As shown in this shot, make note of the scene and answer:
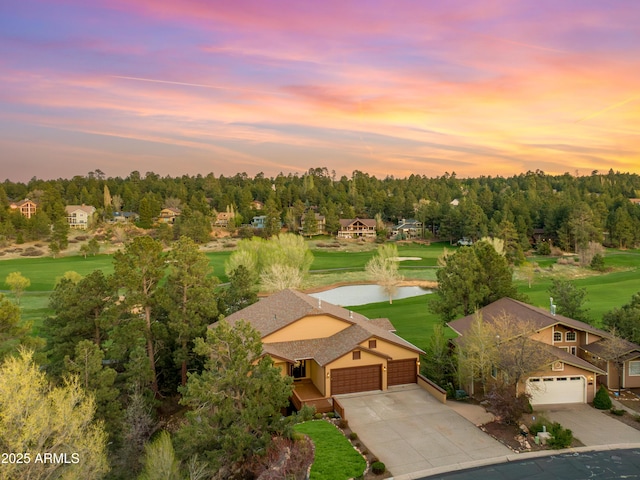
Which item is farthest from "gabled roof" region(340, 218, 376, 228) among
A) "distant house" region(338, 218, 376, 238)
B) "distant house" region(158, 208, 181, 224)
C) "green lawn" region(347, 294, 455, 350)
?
"green lawn" region(347, 294, 455, 350)

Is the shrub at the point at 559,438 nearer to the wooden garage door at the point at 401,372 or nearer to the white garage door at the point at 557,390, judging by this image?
the white garage door at the point at 557,390

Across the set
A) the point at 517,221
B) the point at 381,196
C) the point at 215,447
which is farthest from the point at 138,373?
the point at 381,196

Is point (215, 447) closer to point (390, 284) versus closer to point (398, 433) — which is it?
point (398, 433)

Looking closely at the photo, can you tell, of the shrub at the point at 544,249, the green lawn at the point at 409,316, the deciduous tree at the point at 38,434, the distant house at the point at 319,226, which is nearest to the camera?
the deciduous tree at the point at 38,434

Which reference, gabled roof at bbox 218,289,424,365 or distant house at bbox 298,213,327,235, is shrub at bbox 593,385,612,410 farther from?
distant house at bbox 298,213,327,235

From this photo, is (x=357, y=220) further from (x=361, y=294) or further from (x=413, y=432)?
(x=413, y=432)

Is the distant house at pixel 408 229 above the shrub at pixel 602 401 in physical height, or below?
above

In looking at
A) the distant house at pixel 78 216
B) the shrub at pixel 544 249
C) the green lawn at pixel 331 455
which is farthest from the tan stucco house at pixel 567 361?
the distant house at pixel 78 216
